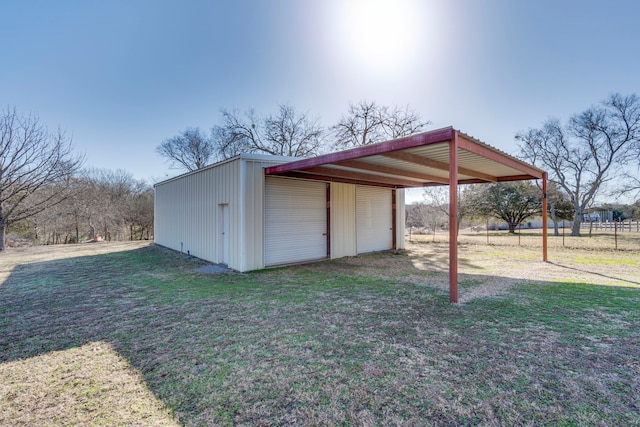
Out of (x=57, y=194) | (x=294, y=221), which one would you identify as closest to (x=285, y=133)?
(x=57, y=194)

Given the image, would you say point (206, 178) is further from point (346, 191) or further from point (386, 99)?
point (386, 99)

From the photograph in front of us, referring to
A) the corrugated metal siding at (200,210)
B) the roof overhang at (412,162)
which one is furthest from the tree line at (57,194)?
the roof overhang at (412,162)

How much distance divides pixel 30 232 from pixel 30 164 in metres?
7.44

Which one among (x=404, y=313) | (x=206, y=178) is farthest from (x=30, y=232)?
(x=404, y=313)

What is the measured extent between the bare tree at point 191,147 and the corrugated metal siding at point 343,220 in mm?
16253

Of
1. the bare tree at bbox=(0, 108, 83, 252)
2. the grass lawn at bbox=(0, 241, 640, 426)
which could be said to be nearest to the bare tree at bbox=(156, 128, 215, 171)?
the bare tree at bbox=(0, 108, 83, 252)

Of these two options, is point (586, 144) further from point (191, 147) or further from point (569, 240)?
point (191, 147)

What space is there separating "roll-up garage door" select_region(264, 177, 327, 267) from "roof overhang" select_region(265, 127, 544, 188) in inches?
15.2

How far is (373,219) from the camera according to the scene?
10625mm

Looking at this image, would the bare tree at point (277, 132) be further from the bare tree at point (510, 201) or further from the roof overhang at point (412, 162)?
the bare tree at point (510, 201)

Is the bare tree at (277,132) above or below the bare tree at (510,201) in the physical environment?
above

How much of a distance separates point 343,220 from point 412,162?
3794 mm

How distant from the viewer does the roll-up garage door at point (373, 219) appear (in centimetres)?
1009

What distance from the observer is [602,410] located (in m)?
1.94
